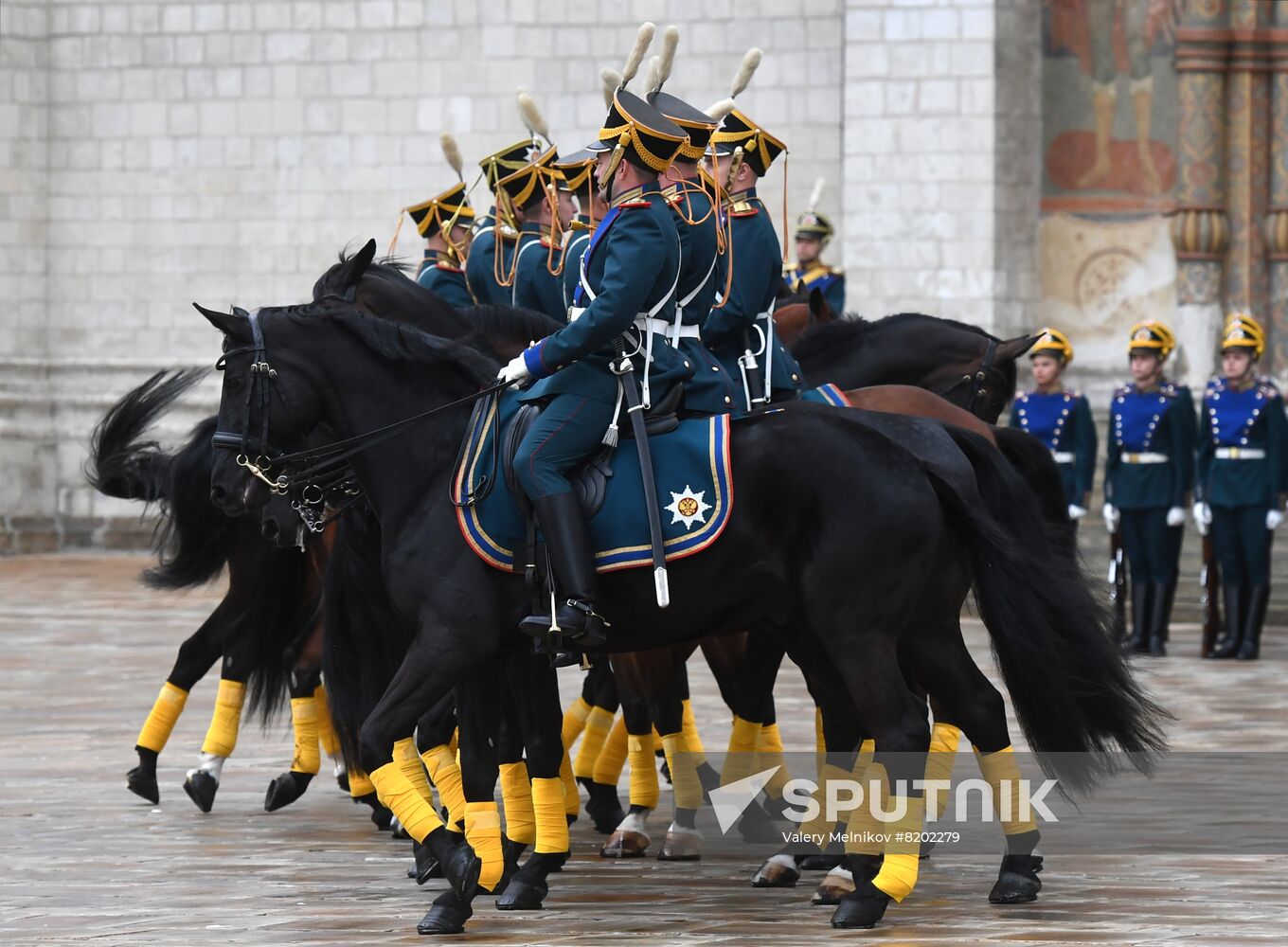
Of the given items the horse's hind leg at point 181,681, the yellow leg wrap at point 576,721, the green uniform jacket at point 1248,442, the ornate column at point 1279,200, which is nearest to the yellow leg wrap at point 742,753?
the yellow leg wrap at point 576,721

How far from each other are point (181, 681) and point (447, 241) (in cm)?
230

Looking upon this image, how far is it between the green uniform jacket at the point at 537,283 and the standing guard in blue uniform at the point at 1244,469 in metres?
6.30

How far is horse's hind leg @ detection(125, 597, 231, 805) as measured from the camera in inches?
344

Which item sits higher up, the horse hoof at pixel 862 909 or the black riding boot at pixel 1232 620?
the horse hoof at pixel 862 909

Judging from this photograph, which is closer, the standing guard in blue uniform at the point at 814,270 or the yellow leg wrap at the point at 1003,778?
the yellow leg wrap at the point at 1003,778

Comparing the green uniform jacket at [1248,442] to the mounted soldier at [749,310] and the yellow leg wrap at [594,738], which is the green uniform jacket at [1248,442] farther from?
the mounted soldier at [749,310]

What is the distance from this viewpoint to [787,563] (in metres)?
6.41

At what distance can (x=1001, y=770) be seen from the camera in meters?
6.77

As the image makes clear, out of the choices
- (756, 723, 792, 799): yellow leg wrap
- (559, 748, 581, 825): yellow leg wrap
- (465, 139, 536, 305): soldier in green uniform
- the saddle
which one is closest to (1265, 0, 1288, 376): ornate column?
(465, 139, 536, 305): soldier in green uniform

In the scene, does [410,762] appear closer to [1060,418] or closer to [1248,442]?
[1060,418]

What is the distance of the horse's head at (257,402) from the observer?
21.7ft

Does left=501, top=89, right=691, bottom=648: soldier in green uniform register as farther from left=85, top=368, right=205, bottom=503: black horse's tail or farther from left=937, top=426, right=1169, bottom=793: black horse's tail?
left=85, top=368, right=205, bottom=503: black horse's tail

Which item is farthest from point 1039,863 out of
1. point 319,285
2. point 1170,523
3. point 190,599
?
point 190,599

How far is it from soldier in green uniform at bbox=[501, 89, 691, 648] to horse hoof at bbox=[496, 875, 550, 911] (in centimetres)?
79
